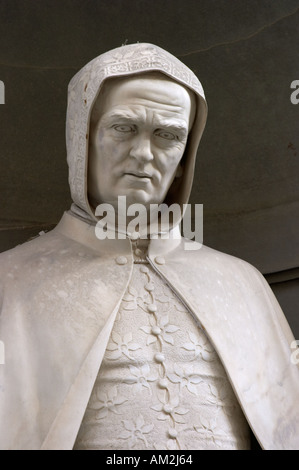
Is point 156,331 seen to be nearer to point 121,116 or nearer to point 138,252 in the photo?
point 138,252

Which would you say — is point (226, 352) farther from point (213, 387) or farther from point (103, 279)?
point (103, 279)

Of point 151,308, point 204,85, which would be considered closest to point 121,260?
point 151,308

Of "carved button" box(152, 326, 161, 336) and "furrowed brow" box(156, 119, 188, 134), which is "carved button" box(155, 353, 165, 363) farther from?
"furrowed brow" box(156, 119, 188, 134)

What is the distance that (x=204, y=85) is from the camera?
516cm

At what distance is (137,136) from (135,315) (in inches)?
19.9

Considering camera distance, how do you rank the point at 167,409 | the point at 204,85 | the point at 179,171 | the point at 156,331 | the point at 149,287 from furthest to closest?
the point at 204,85 < the point at 179,171 < the point at 149,287 < the point at 156,331 < the point at 167,409

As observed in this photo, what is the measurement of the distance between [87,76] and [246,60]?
3.27 feet

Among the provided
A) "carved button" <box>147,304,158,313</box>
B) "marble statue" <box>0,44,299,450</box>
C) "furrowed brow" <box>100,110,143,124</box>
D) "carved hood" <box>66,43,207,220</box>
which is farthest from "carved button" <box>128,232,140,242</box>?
"furrowed brow" <box>100,110,143,124</box>

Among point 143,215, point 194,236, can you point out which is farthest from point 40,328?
point 194,236

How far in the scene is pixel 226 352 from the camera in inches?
165

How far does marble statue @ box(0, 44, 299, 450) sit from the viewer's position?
4.00m

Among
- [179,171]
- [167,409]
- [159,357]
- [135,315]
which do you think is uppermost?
[179,171]

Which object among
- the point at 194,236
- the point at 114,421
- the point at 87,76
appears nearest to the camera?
the point at 114,421

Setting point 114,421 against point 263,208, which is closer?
point 114,421
